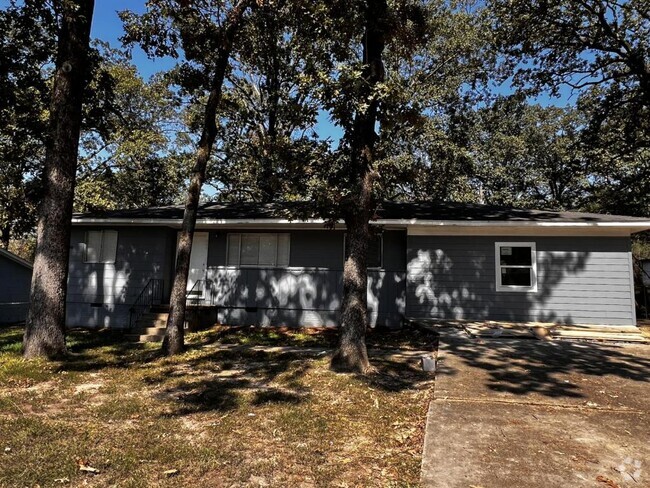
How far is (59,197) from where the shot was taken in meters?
7.94

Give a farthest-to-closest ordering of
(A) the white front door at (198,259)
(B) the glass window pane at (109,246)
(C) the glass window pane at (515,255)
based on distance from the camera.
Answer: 1. (B) the glass window pane at (109,246)
2. (A) the white front door at (198,259)
3. (C) the glass window pane at (515,255)

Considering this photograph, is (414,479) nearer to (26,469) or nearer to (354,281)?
(26,469)

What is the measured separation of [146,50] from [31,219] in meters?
6.69

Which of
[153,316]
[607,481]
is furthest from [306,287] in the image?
[607,481]

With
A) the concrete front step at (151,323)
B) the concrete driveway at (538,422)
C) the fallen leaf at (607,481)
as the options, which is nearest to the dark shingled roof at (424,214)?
the concrete front step at (151,323)

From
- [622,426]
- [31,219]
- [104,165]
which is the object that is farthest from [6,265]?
[622,426]

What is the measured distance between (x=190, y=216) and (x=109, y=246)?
5.98 metres

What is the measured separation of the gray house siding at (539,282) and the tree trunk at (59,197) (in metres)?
7.97

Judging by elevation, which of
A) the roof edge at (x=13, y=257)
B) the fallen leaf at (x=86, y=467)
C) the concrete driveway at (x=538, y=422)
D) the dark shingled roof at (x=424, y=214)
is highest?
the dark shingled roof at (x=424, y=214)

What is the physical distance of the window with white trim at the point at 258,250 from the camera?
12812 millimetres

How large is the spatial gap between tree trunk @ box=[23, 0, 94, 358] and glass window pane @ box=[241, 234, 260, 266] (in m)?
5.48

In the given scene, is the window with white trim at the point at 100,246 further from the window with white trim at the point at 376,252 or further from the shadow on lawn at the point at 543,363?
the shadow on lawn at the point at 543,363

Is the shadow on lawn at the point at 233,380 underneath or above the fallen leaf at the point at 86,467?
above

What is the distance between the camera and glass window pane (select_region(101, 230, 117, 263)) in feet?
43.3
